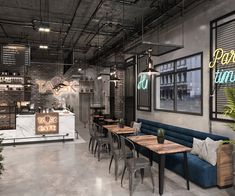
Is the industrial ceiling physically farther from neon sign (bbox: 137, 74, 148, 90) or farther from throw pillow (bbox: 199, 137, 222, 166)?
throw pillow (bbox: 199, 137, 222, 166)

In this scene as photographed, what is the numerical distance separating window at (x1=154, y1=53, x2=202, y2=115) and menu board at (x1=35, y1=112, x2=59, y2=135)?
3954mm

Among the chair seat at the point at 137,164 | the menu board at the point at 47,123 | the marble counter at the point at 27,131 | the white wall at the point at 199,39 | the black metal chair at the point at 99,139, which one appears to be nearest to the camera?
the chair seat at the point at 137,164

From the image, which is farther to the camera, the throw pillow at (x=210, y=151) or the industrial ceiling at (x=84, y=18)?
the industrial ceiling at (x=84, y=18)

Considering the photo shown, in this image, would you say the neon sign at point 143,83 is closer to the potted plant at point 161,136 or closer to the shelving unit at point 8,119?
the potted plant at point 161,136

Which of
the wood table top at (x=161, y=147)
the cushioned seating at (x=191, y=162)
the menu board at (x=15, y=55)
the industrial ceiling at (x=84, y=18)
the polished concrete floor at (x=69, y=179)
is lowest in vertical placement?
the polished concrete floor at (x=69, y=179)

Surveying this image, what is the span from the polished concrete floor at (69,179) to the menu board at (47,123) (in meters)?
1.52

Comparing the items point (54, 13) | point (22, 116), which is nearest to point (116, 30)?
point (54, 13)

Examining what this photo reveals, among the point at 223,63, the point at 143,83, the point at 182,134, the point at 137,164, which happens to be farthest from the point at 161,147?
the point at 143,83

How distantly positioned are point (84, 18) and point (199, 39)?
392 cm

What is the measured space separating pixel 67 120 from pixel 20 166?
3240 millimetres

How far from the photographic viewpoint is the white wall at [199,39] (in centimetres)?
466

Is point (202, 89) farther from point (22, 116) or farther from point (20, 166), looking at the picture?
point (22, 116)

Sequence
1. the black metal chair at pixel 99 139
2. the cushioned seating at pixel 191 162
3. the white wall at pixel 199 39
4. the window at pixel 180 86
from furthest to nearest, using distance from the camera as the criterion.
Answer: the black metal chair at pixel 99 139 < the window at pixel 180 86 < the white wall at pixel 199 39 < the cushioned seating at pixel 191 162

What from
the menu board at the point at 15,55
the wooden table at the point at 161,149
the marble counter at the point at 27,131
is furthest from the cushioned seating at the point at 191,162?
the menu board at the point at 15,55
